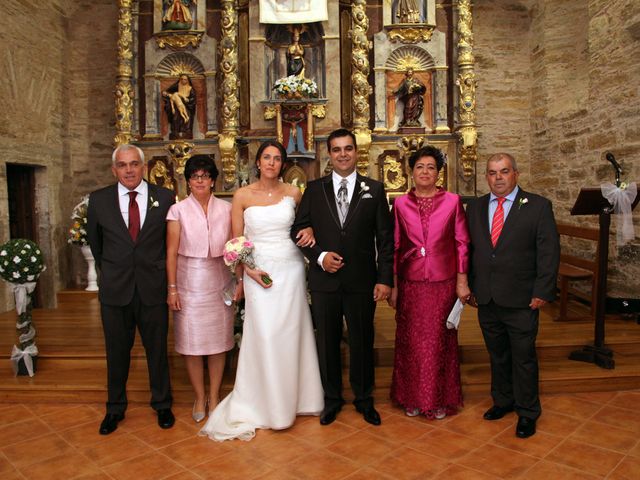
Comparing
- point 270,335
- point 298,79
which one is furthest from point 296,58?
point 270,335

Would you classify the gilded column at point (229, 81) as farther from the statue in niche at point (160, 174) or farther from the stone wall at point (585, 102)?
the stone wall at point (585, 102)

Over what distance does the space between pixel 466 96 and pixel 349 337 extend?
518 centimetres

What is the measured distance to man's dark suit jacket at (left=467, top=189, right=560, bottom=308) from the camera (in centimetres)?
356

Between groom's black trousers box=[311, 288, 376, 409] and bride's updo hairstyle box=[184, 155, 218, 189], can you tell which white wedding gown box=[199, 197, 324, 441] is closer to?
groom's black trousers box=[311, 288, 376, 409]

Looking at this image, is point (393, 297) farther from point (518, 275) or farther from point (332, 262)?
point (518, 275)

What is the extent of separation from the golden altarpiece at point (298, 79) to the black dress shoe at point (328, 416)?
178 inches

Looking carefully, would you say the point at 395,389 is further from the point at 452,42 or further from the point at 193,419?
the point at 452,42

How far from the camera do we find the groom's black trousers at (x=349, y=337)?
3754 millimetres

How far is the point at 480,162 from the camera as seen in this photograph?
881cm

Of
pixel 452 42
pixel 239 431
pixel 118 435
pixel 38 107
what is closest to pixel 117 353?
pixel 118 435

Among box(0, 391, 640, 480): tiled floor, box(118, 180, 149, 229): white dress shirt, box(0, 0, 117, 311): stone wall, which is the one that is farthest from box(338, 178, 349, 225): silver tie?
box(0, 0, 117, 311): stone wall

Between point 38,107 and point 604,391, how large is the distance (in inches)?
295

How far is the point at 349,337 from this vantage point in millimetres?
3809

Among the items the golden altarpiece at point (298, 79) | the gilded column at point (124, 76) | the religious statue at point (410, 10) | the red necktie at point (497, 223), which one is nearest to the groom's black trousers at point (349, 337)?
the red necktie at point (497, 223)
